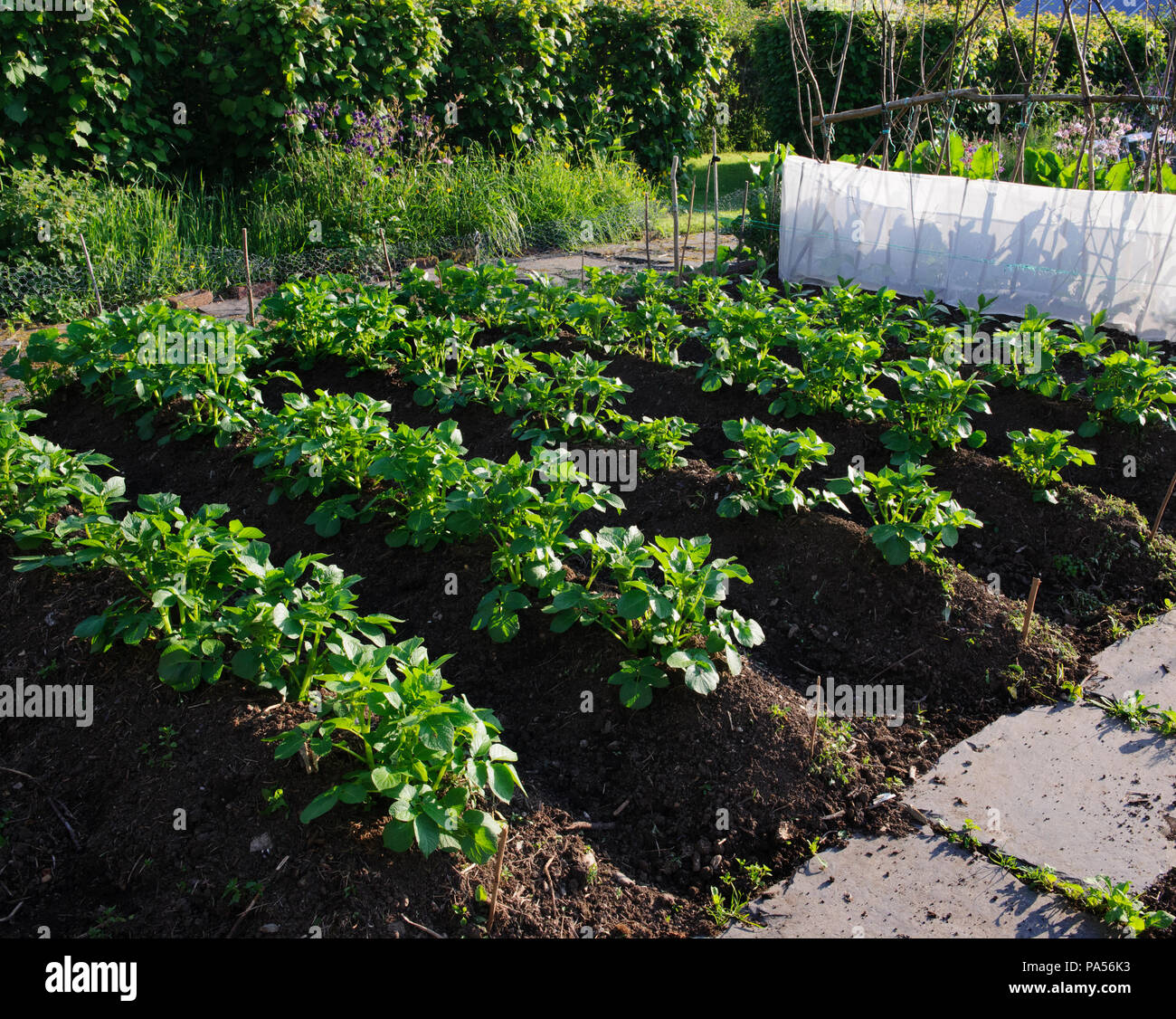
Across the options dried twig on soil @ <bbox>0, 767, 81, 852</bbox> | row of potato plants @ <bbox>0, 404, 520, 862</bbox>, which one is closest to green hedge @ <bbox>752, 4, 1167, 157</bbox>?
row of potato plants @ <bbox>0, 404, 520, 862</bbox>

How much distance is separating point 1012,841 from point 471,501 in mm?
Result: 2008

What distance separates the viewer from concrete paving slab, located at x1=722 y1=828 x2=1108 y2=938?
2.43 metres

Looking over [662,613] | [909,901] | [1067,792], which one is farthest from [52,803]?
[1067,792]

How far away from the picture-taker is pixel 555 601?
10.0 feet

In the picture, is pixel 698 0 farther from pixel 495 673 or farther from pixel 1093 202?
pixel 495 673

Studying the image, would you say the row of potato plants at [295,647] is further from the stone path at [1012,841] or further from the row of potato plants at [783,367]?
the row of potato plants at [783,367]

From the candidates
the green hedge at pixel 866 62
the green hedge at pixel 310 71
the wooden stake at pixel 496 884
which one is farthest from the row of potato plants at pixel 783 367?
the green hedge at pixel 866 62

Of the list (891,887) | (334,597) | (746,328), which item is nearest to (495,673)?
(334,597)

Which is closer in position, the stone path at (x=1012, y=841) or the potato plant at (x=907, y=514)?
the stone path at (x=1012, y=841)

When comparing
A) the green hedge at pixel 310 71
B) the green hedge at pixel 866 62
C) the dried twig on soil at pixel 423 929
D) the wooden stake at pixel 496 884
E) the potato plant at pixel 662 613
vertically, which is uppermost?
the green hedge at pixel 866 62

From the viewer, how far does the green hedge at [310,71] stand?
7.62m

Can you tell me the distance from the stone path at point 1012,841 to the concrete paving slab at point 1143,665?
0.01 meters

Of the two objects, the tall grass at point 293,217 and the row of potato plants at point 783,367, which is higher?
the tall grass at point 293,217

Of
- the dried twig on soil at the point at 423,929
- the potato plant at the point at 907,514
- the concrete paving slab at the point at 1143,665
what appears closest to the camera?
the dried twig on soil at the point at 423,929
